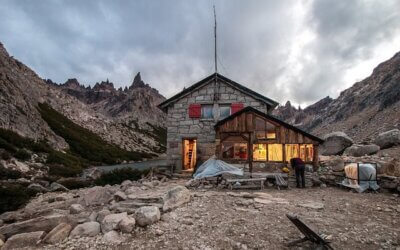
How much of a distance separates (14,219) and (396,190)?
55.3ft

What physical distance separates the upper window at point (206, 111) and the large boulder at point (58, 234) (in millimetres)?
13597

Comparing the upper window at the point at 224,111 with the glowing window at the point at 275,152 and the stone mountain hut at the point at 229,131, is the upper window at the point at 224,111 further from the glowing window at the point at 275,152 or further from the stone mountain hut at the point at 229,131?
the glowing window at the point at 275,152

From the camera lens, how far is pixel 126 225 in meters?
6.98

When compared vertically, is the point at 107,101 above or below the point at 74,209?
above

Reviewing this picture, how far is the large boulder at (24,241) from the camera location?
6371 millimetres

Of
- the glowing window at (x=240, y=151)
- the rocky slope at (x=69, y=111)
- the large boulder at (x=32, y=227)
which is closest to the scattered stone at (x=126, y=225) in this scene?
the large boulder at (x=32, y=227)

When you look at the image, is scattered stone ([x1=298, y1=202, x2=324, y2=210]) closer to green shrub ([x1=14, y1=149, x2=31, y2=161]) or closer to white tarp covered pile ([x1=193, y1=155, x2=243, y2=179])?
white tarp covered pile ([x1=193, y1=155, x2=243, y2=179])

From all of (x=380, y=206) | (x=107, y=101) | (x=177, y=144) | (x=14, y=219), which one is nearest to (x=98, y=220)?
(x=14, y=219)

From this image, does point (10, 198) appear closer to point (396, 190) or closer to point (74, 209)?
point (74, 209)

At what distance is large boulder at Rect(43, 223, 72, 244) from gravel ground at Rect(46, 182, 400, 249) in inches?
12.3

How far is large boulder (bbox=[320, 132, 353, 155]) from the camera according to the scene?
26.2 m

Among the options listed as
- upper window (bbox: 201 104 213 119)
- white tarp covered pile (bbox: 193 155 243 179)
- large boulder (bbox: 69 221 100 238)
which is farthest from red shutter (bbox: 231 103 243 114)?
large boulder (bbox: 69 221 100 238)

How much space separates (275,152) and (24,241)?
13.6 meters

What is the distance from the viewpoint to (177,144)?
19391 millimetres
